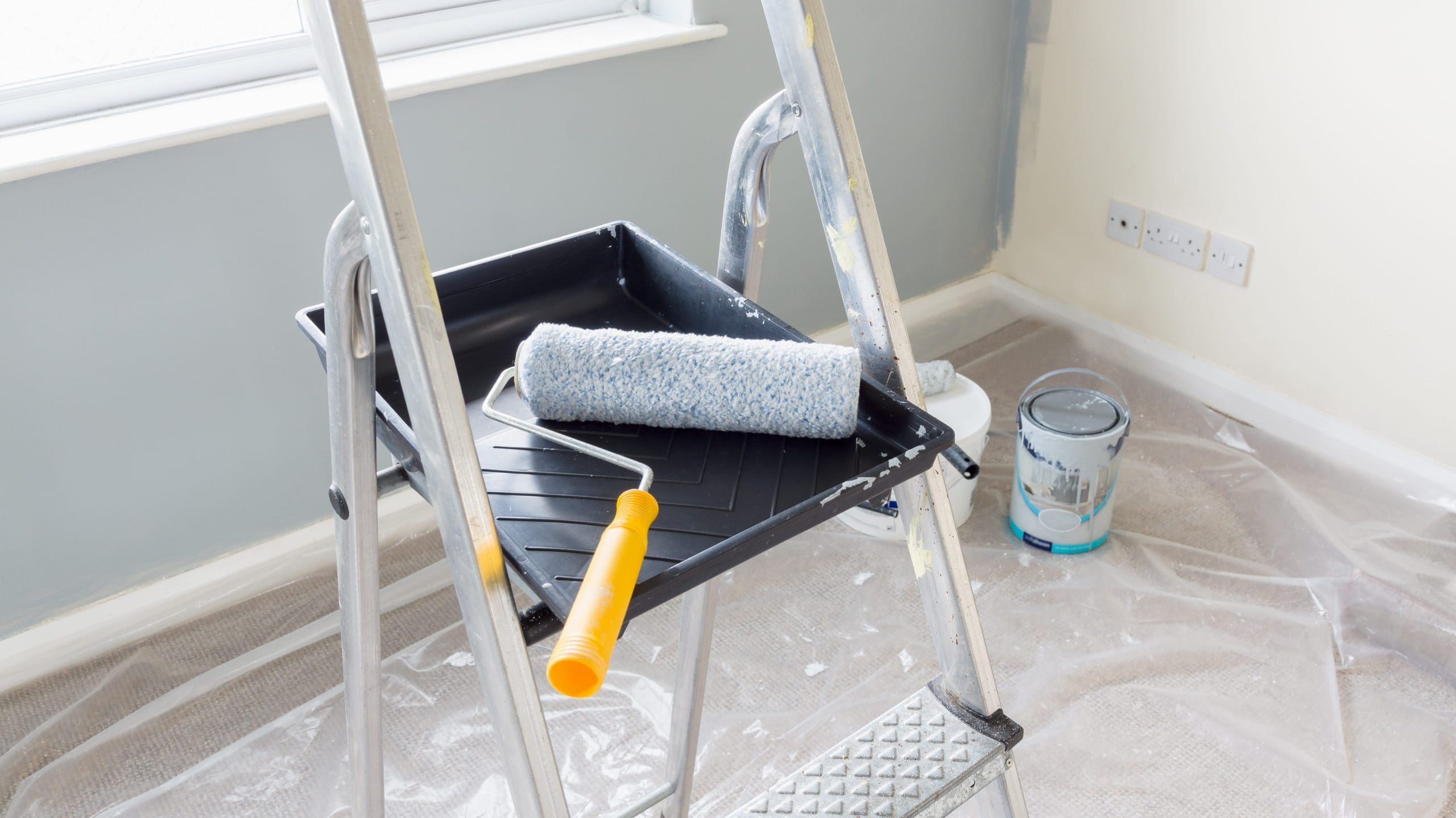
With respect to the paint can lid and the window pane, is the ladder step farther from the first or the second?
the window pane

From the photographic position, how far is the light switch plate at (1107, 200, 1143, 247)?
2.01 meters

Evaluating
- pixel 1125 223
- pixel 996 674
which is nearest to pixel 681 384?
pixel 996 674

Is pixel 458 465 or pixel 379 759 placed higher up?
pixel 458 465

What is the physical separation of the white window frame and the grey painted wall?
151mm

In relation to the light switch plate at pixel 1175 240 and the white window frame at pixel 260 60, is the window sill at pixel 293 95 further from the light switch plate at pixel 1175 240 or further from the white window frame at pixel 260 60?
the light switch plate at pixel 1175 240

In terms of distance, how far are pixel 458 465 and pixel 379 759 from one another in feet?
1.46

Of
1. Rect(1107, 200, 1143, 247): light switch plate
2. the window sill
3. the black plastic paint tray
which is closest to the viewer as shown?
the black plastic paint tray

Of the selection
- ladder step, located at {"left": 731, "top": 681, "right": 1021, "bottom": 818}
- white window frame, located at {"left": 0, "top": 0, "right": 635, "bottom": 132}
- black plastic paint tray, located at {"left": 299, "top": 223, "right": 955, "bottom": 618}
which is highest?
white window frame, located at {"left": 0, "top": 0, "right": 635, "bottom": 132}

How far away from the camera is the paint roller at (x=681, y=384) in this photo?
62 cm

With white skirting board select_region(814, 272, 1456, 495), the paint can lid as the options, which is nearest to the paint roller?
the paint can lid

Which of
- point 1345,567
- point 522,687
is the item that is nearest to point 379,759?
point 522,687

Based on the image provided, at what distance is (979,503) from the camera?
1.77m

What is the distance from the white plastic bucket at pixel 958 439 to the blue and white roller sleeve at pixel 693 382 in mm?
1003

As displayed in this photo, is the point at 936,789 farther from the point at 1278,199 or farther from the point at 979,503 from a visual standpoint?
the point at 1278,199
